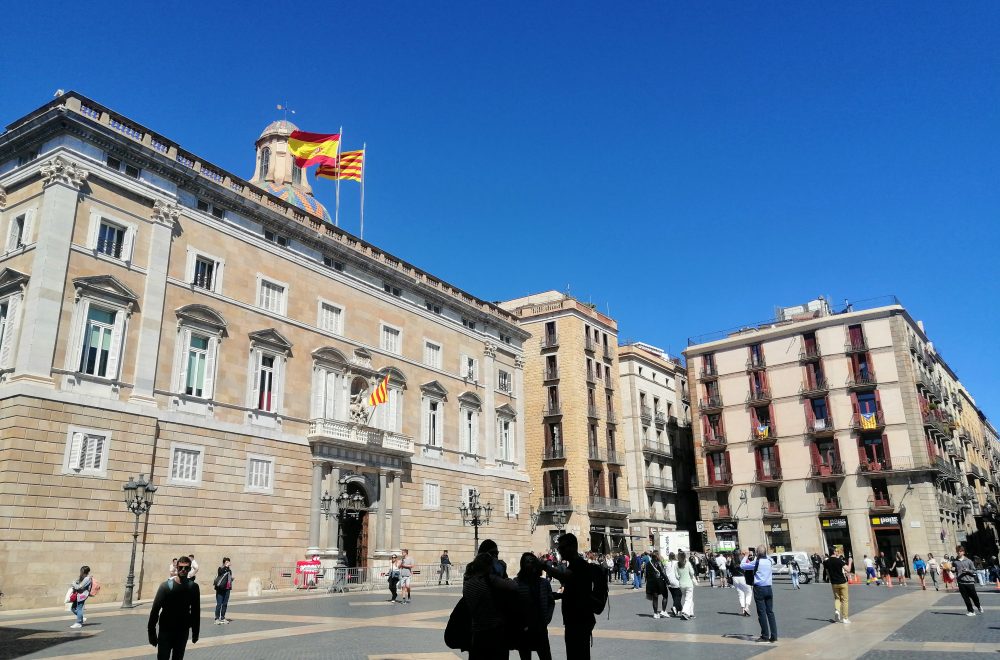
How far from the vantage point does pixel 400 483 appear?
37156mm

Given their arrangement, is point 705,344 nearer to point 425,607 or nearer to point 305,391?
point 305,391

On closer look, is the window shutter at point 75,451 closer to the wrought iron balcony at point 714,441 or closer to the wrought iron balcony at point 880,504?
the wrought iron balcony at point 714,441

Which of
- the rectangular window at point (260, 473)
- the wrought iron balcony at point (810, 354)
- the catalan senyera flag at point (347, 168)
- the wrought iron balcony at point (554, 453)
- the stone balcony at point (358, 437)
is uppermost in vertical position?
the catalan senyera flag at point (347, 168)

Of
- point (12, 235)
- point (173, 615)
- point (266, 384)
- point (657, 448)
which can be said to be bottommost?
point (173, 615)

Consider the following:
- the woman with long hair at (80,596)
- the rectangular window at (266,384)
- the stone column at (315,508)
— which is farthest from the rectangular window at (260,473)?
the woman with long hair at (80,596)

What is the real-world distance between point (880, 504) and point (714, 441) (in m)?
12.5

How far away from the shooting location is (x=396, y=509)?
120ft

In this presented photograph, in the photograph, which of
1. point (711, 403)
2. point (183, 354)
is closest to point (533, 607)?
point (183, 354)

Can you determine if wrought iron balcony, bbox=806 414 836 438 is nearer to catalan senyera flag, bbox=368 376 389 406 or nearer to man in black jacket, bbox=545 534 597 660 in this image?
catalan senyera flag, bbox=368 376 389 406

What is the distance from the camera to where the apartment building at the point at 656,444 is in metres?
60.4

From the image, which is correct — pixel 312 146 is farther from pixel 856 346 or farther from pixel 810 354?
pixel 856 346

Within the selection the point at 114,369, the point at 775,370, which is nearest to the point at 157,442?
the point at 114,369

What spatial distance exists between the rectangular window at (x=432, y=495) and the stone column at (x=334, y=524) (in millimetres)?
6201

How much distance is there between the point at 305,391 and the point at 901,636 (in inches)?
996
